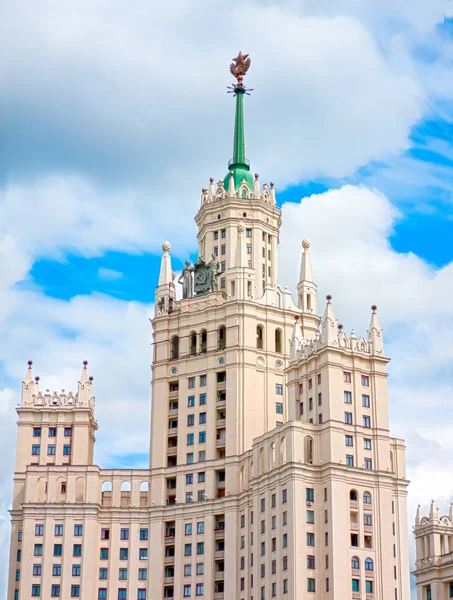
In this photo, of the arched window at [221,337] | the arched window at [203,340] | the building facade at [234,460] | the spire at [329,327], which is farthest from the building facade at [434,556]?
the arched window at [203,340]

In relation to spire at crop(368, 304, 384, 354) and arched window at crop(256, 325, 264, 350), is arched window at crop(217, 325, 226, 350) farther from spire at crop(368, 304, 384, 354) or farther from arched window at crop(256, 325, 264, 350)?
spire at crop(368, 304, 384, 354)

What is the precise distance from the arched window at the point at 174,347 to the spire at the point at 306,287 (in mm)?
17456

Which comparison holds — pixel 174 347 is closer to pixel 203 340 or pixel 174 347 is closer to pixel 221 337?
pixel 203 340

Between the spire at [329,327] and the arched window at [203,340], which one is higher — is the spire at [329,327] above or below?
below

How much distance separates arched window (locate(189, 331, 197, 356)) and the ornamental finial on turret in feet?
136

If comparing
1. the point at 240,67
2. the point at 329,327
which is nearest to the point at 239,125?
the point at 240,67

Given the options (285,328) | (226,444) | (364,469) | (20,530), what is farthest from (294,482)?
(20,530)

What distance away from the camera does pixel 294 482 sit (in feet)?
466

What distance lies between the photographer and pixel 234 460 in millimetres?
160375

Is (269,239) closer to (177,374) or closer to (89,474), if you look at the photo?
(177,374)

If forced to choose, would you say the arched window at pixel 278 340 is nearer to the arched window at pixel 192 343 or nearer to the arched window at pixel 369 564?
the arched window at pixel 192 343

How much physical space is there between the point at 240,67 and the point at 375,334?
55.4 meters

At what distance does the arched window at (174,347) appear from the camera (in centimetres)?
17300

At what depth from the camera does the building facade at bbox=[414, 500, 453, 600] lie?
503 ft
